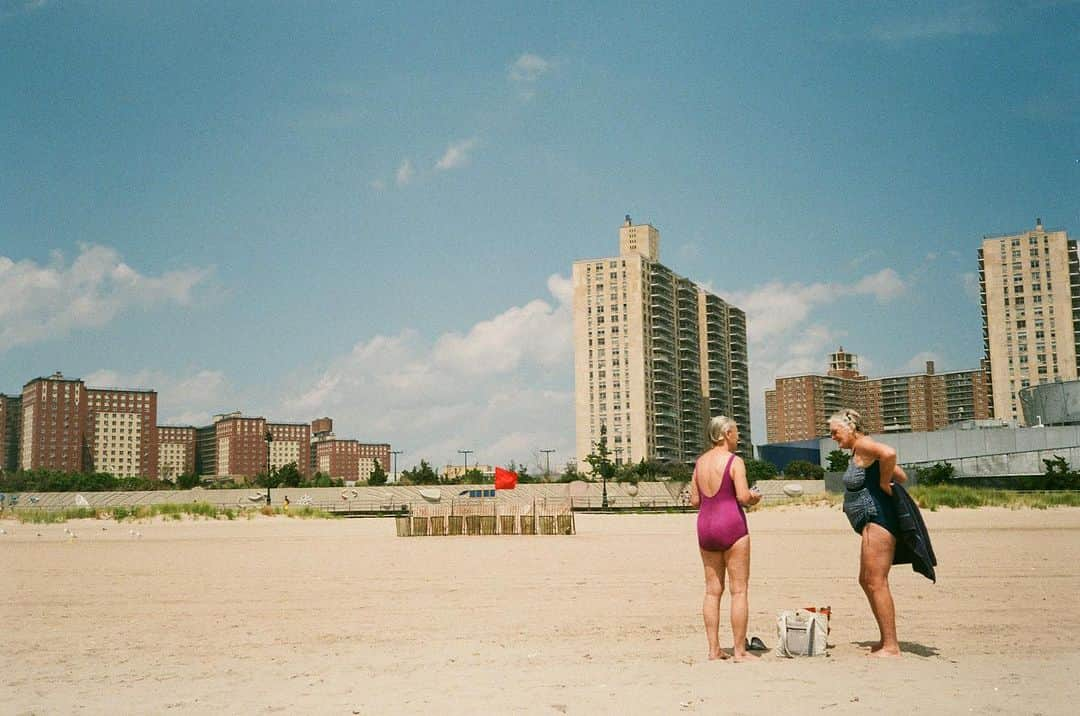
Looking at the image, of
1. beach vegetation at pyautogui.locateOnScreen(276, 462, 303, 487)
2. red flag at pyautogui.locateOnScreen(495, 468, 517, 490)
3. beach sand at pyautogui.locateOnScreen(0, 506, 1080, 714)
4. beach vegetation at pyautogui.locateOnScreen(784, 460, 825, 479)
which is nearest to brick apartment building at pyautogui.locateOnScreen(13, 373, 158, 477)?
beach vegetation at pyautogui.locateOnScreen(276, 462, 303, 487)

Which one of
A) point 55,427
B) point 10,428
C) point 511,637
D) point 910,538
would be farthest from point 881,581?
point 10,428

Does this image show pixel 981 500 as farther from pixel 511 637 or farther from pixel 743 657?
pixel 743 657

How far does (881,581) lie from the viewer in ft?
21.8

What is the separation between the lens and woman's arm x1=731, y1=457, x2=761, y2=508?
657 cm

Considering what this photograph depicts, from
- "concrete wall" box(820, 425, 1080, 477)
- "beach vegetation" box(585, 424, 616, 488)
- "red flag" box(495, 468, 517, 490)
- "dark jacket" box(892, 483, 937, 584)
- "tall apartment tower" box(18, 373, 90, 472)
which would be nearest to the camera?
"dark jacket" box(892, 483, 937, 584)

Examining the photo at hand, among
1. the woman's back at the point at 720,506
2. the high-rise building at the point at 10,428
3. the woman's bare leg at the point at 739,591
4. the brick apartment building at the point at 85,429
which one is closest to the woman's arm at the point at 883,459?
the woman's back at the point at 720,506

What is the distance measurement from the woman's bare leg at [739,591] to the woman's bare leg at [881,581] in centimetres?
87

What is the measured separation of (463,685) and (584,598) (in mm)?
5234

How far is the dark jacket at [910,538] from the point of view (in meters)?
6.72

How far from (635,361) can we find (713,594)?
413 feet

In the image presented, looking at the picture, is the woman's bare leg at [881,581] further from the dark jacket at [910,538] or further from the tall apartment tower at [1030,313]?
the tall apartment tower at [1030,313]

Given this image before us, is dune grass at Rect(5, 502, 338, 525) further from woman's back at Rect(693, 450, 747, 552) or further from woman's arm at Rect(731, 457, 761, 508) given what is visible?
woman's arm at Rect(731, 457, 761, 508)

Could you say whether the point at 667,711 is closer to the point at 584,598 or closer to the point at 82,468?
the point at 584,598

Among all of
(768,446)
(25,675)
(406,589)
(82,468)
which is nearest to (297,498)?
(406,589)
